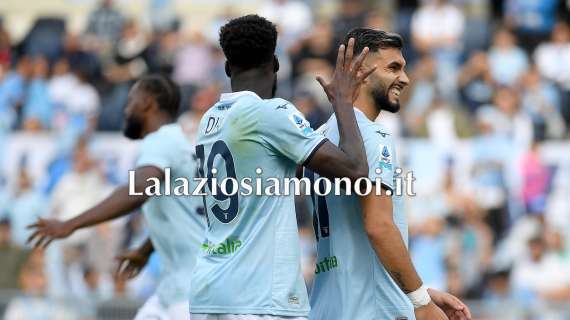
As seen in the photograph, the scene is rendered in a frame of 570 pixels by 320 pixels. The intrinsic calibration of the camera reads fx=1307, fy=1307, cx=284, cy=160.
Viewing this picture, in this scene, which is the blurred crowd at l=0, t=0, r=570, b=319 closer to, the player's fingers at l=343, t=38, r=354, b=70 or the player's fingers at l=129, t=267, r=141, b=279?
the player's fingers at l=129, t=267, r=141, b=279

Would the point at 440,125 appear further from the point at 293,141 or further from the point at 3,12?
the point at 293,141

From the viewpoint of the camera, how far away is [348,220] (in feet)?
22.5

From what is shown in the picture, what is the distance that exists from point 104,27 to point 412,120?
5718 millimetres

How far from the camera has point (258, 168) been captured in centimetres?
671

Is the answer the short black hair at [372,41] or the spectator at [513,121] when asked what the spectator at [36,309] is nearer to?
the spectator at [513,121]

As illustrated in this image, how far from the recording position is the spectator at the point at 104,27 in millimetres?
20391

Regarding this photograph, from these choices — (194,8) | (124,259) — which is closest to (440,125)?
(194,8)

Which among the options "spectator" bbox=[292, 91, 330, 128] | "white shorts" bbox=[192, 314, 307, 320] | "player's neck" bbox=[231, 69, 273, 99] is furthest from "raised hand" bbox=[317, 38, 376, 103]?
"spectator" bbox=[292, 91, 330, 128]

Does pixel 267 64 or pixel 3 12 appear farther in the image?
pixel 3 12

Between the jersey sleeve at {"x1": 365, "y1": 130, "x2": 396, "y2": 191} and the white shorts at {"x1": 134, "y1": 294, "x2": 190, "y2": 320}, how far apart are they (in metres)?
2.68

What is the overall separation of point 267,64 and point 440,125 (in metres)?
10.9

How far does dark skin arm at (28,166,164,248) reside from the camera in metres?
8.38

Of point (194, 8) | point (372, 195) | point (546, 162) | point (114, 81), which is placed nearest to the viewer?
point (372, 195)

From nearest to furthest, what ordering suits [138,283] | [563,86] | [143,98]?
[143,98], [138,283], [563,86]
